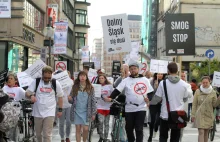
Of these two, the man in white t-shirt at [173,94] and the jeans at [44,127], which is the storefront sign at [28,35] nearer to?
the jeans at [44,127]

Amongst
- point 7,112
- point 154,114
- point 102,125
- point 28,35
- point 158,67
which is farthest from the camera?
point 28,35

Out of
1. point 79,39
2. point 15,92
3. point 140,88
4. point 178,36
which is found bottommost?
point 15,92

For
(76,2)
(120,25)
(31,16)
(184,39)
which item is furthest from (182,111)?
(76,2)

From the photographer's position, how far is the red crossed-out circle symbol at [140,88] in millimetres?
9445

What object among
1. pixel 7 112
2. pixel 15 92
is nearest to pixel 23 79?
pixel 15 92

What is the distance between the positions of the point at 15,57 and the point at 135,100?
61.9ft

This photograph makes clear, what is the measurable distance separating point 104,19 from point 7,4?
289 inches

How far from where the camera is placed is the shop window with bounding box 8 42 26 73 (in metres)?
26.4

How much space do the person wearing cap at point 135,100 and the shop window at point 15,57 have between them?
17.7 m

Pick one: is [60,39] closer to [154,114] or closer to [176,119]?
[154,114]

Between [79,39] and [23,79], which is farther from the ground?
[79,39]

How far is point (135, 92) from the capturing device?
373 inches

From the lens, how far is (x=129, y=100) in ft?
31.2

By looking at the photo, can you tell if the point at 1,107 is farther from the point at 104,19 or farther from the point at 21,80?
the point at 104,19
